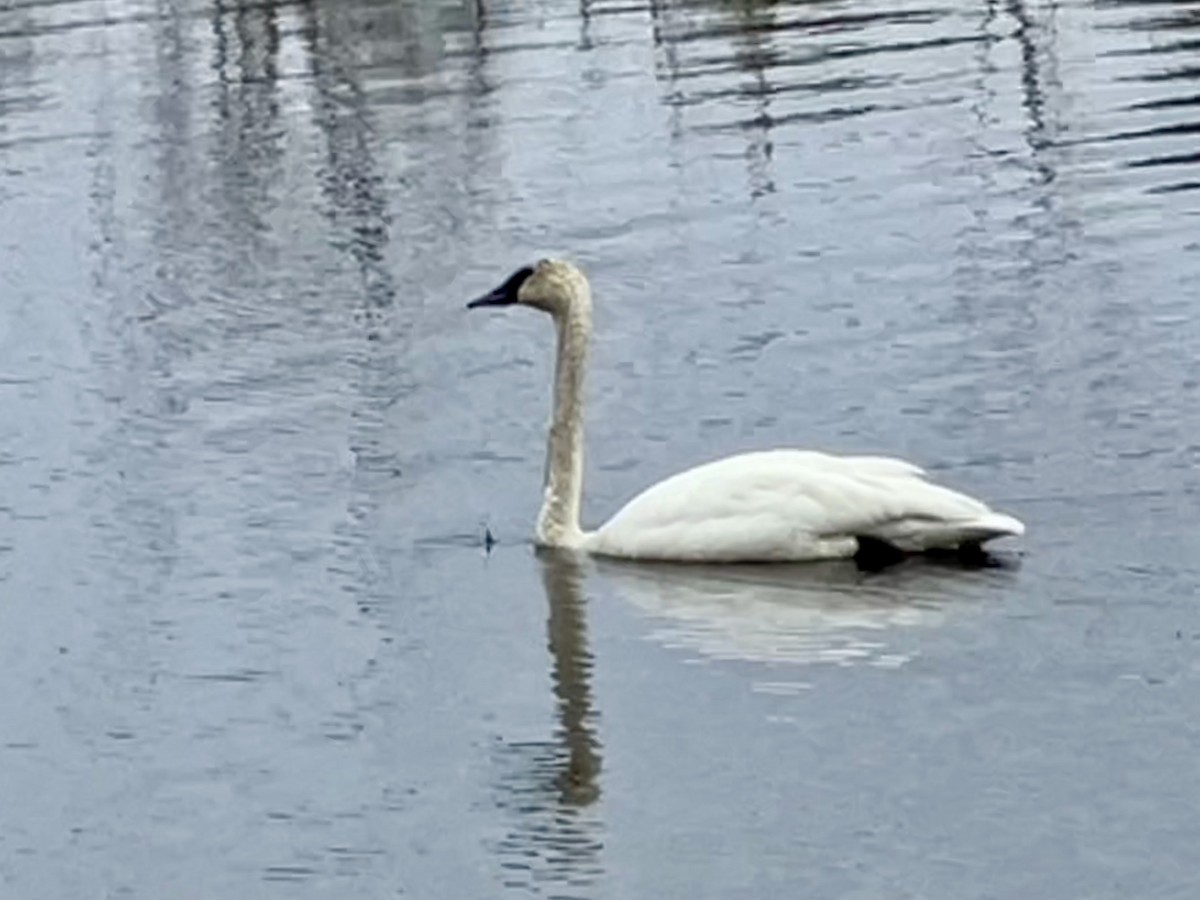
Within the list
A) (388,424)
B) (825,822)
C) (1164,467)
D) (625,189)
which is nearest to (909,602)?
(1164,467)

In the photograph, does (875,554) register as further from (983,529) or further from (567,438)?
(567,438)

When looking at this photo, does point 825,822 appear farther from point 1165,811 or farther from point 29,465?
point 29,465

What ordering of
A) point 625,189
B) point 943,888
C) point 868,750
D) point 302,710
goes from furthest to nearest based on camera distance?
point 625,189 < point 302,710 < point 868,750 < point 943,888

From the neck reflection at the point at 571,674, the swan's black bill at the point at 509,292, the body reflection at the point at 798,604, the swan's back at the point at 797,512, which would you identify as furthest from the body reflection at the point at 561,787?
the swan's black bill at the point at 509,292

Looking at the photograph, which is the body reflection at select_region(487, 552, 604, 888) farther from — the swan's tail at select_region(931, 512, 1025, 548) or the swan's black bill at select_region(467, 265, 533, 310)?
the swan's black bill at select_region(467, 265, 533, 310)

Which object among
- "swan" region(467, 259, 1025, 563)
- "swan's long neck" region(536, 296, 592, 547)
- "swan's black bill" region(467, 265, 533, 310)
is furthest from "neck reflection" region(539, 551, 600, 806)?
"swan's black bill" region(467, 265, 533, 310)

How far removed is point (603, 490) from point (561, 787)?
11.5ft

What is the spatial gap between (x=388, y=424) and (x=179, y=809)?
4.49 m

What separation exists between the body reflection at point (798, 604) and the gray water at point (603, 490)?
0.08 ft

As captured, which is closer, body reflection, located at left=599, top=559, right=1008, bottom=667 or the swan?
body reflection, located at left=599, top=559, right=1008, bottom=667

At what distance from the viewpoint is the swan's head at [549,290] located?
12508mm

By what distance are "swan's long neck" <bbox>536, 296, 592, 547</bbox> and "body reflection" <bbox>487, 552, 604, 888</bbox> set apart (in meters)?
0.86

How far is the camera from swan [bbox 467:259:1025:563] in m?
11.2

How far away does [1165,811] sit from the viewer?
28.1ft
